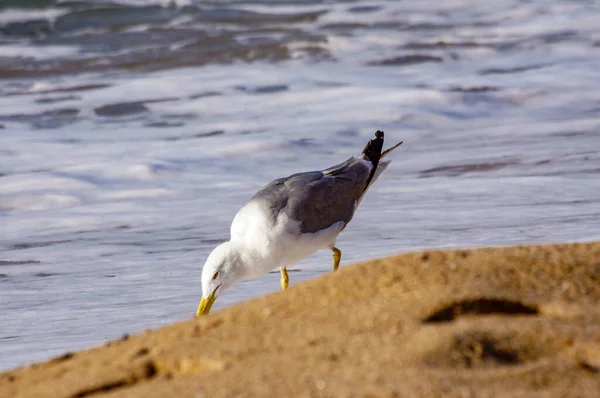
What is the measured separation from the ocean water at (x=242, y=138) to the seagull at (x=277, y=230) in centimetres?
26

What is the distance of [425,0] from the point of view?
22.8 m

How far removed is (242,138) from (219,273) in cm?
531

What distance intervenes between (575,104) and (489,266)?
8.21 meters

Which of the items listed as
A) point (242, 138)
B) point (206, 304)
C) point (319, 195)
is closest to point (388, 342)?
point (206, 304)

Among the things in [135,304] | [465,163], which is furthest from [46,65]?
[135,304]

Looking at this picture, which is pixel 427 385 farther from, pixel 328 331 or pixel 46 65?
pixel 46 65

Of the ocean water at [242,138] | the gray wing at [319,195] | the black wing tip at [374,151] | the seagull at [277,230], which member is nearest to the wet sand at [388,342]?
the ocean water at [242,138]

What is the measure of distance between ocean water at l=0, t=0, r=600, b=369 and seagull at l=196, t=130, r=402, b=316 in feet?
0.86

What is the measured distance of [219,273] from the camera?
5.11 metres

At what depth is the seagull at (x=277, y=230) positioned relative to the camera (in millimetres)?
5129

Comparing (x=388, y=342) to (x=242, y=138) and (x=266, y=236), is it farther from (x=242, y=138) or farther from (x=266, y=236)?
(x=242, y=138)

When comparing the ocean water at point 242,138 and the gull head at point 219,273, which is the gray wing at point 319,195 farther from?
the ocean water at point 242,138

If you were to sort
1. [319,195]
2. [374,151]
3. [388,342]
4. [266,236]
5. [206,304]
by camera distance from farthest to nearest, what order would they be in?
[374,151]
[319,195]
[266,236]
[206,304]
[388,342]

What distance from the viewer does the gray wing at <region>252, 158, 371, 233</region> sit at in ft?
17.5
